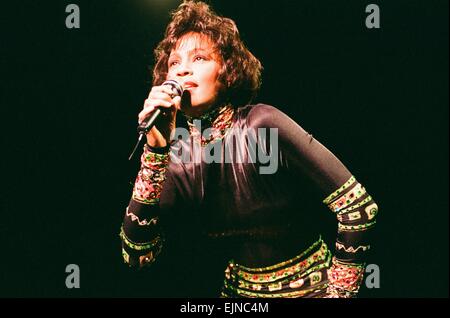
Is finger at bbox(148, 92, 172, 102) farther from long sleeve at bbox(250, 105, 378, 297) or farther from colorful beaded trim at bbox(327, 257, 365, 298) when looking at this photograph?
colorful beaded trim at bbox(327, 257, 365, 298)

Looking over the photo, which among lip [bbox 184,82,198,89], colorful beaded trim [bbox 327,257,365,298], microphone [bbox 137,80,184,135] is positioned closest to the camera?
microphone [bbox 137,80,184,135]

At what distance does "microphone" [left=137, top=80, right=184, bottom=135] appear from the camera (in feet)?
3.31

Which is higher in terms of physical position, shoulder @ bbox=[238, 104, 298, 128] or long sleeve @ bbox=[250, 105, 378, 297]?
shoulder @ bbox=[238, 104, 298, 128]

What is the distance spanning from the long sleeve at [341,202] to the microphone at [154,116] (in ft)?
1.07

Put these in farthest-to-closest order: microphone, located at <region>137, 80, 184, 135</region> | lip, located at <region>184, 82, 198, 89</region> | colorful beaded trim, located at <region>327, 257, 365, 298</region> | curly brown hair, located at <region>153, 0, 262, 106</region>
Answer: curly brown hair, located at <region>153, 0, 262, 106</region>
lip, located at <region>184, 82, 198, 89</region>
colorful beaded trim, located at <region>327, 257, 365, 298</region>
microphone, located at <region>137, 80, 184, 135</region>

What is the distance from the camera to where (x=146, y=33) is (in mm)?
1689

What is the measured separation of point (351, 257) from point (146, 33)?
1.23 metres

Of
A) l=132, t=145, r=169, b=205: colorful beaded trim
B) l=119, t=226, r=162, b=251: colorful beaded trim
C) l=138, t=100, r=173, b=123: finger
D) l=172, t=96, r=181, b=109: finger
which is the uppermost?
l=172, t=96, r=181, b=109: finger

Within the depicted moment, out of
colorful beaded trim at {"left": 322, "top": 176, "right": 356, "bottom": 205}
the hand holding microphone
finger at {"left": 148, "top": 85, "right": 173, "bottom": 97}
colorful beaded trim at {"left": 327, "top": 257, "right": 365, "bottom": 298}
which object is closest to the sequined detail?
colorful beaded trim at {"left": 327, "top": 257, "right": 365, "bottom": 298}

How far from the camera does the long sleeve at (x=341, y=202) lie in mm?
1101

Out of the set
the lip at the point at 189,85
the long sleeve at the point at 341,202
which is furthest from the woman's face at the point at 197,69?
the long sleeve at the point at 341,202

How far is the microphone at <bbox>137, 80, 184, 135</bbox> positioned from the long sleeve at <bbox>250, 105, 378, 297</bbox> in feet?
1.07

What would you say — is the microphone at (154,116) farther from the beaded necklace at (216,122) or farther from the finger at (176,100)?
the beaded necklace at (216,122)

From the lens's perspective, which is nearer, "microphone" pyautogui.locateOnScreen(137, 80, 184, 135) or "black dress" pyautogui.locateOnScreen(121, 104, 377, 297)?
"microphone" pyautogui.locateOnScreen(137, 80, 184, 135)
